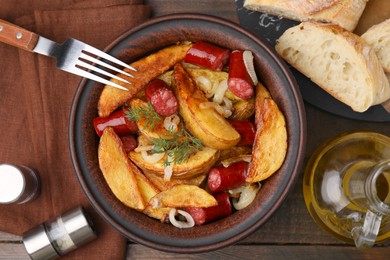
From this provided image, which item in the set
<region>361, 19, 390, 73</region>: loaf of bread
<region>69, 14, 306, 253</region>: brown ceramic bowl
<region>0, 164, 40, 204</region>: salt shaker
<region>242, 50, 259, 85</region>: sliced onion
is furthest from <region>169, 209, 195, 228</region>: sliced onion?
<region>361, 19, 390, 73</region>: loaf of bread

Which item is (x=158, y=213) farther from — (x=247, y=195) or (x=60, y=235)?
(x=60, y=235)

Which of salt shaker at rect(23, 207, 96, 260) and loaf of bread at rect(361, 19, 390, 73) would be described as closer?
loaf of bread at rect(361, 19, 390, 73)

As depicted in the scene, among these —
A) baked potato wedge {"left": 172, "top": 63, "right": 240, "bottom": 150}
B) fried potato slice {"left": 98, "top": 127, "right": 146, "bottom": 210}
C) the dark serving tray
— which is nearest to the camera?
baked potato wedge {"left": 172, "top": 63, "right": 240, "bottom": 150}

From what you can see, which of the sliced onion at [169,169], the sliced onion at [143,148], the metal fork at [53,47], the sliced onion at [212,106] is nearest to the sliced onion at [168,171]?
the sliced onion at [169,169]

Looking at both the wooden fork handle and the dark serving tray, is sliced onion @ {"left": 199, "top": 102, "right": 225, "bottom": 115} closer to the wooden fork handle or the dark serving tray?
the dark serving tray

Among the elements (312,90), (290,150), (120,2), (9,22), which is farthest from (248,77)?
(9,22)

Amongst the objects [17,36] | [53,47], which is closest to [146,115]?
[53,47]

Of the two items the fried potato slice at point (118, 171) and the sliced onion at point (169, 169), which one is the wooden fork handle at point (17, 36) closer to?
the fried potato slice at point (118, 171)
